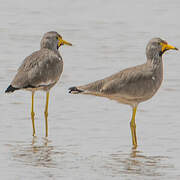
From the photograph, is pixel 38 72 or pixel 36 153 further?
pixel 38 72

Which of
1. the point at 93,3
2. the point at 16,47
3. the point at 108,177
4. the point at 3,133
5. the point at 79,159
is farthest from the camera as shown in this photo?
the point at 93,3

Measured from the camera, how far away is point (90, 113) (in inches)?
478

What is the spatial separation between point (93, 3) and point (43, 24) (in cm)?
359

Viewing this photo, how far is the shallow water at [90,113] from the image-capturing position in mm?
9117

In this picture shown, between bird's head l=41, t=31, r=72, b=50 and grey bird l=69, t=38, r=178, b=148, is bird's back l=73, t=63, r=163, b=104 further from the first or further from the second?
bird's head l=41, t=31, r=72, b=50

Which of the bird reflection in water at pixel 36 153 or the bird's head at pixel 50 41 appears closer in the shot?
the bird reflection in water at pixel 36 153

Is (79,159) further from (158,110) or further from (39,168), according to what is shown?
(158,110)

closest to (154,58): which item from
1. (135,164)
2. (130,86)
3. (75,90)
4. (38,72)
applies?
(130,86)

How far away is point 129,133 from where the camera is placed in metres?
11.1

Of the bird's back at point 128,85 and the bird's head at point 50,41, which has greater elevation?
the bird's head at point 50,41

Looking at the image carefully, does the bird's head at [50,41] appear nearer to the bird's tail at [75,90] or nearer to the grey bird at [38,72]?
the grey bird at [38,72]

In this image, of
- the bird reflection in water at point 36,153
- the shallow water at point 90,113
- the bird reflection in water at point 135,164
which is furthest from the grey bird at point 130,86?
the bird reflection in water at point 36,153

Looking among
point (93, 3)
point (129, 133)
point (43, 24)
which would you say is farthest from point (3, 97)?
point (93, 3)

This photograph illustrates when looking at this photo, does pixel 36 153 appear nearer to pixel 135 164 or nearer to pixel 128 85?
pixel 135 164
